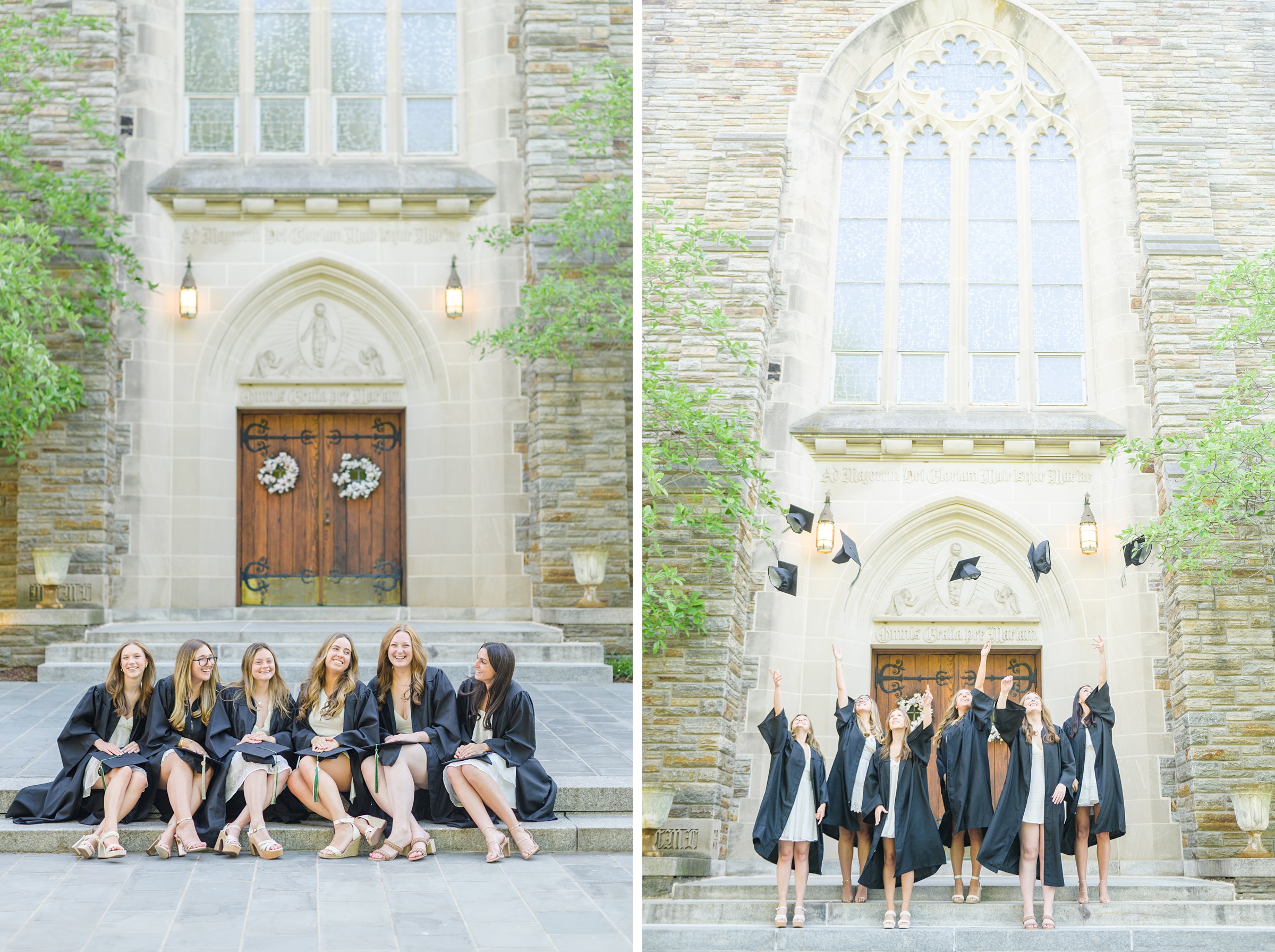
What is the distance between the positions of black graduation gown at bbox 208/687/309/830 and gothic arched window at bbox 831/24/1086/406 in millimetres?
2641

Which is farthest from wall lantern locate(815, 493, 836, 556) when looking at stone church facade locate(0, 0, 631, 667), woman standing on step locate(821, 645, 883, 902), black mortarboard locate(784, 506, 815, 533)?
stone church facade locate(0, 0, 631, 667)

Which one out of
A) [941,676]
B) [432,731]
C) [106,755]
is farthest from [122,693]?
[941,676]

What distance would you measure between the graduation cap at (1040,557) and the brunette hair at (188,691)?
3.49m

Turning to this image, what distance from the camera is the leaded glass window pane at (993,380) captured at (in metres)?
5.51

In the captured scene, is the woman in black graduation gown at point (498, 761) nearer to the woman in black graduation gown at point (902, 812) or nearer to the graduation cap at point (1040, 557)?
the woman in black graduation gown at point (902, 812)

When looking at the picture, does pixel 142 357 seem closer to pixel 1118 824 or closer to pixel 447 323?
pixel 447 323

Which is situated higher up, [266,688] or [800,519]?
[800,519]

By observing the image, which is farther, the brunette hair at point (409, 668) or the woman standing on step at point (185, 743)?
the brunette hair at point (409, 668)

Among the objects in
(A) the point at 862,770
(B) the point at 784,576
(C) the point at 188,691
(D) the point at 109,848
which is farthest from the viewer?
(B) the point at 784,576

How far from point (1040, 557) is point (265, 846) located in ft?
11.4

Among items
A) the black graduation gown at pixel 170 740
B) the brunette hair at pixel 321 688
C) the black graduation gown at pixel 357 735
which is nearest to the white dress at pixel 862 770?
the black graduation gown at pixel 357 735

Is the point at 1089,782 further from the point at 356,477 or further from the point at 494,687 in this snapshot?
A: the point at 356,477

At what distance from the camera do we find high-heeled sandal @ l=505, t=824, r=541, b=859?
428 centimetres

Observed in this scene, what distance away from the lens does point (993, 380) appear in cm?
553
